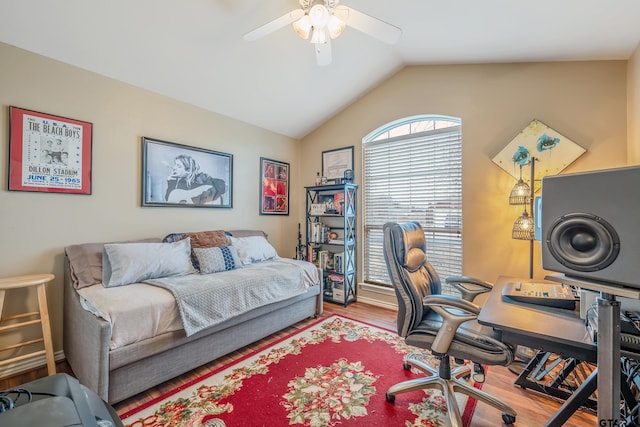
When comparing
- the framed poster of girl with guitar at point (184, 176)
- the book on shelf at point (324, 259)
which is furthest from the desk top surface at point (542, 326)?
the framed poster of girl with guitar at point (184, 176)

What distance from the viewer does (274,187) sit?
3.83 meters

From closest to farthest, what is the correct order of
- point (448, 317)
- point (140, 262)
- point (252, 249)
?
point (448, 317)
point (140, 262)
point (252, 249)

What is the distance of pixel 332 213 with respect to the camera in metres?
3.59

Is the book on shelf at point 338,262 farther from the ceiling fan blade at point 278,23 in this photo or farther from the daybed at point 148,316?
the ceiling fan blade at point 278,23

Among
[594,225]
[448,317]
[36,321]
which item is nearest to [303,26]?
[594,225]

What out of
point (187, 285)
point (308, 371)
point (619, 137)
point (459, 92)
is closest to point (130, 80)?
point (187, 285)

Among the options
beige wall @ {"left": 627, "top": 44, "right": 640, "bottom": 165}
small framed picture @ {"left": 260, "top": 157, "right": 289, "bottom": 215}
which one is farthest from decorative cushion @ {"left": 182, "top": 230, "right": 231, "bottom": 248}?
beige wall @ {"left": 627, "top": 44, "right": 640, "bottom": 165}

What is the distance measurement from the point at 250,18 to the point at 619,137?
3.11 metres

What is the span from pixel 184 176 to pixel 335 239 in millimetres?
1970

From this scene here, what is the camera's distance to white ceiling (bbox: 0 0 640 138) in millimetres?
1834

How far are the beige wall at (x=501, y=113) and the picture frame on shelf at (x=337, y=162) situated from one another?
2.09 feet

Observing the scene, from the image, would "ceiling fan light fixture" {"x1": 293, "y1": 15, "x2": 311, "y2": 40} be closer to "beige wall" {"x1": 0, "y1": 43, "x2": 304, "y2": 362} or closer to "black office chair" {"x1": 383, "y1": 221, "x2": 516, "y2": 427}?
"black office chair" {"x1": 383, "y1": 221, "x2": 516, "y2": 427}

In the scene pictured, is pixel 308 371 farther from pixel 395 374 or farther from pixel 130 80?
pixel 130 80

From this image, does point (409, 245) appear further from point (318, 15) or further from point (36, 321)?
point (36, 321)
